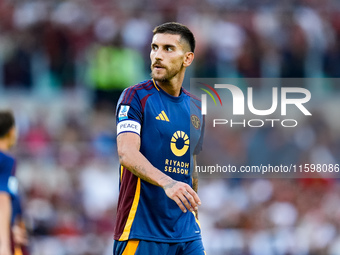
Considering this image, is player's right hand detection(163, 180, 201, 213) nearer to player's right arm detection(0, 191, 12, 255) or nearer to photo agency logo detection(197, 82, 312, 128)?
player's right arm detection(0, 191, 12, 255)

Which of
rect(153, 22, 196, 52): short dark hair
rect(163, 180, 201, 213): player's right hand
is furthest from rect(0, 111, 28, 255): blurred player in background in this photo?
rect(163, 180, 201, 213): player's right hand

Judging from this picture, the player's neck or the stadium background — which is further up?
the stadium background

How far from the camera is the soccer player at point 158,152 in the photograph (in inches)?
185

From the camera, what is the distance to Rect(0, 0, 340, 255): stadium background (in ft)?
36.2

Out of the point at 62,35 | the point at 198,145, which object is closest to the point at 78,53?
the point at 62,35

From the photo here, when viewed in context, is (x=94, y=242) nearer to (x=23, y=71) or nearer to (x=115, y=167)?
(x=115, y=167)

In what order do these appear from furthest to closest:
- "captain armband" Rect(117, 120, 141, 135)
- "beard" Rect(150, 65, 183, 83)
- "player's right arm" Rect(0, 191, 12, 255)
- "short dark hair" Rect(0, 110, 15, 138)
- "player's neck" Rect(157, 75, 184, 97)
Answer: "short dark hair" Rect(0, 110, 15, 138)
"player's right arm" Rect(0, 191, 12, 255)
"player's neck" Rect(157, 75, 184, 97)
"beard" Rect(150, 65, 183, 83)
"captain armband" Rect(117, 120, 141, 135)

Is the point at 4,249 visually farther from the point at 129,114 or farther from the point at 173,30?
the point at 173,30

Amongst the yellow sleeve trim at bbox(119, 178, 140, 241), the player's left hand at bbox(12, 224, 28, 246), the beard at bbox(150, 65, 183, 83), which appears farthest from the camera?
the player's left hand at bbox(12, 224, 28, 246)

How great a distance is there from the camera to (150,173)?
433 cm

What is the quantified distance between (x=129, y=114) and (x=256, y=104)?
7.98 metres

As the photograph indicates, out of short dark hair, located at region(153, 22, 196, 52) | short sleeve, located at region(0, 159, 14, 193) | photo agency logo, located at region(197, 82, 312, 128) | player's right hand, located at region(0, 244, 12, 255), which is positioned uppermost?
photo agency logo, located at region(197, 82, 312, 128)

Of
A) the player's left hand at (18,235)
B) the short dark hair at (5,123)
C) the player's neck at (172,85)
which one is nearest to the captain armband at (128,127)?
the player's neck at (172,85)

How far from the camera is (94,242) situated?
10672 millimetres
